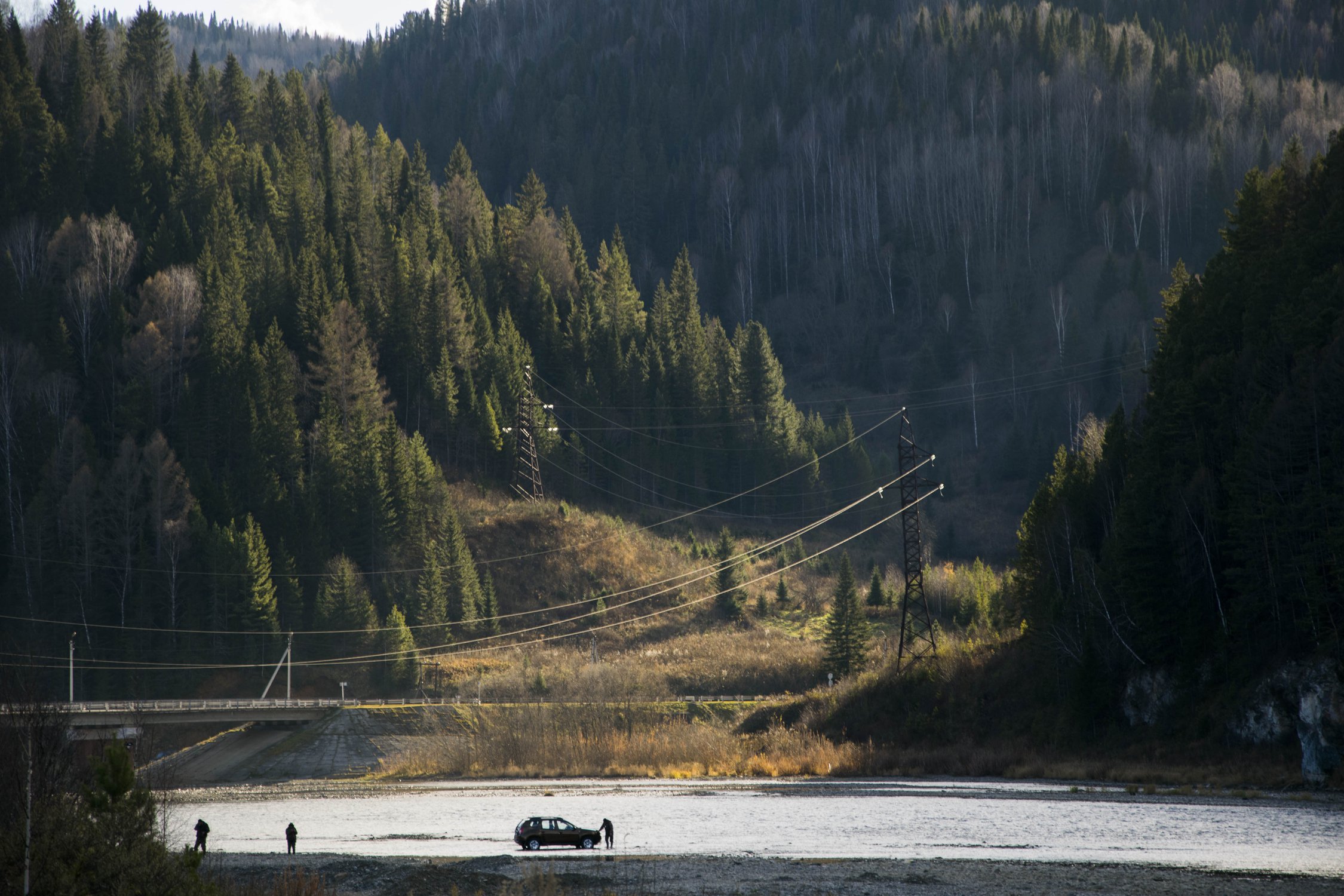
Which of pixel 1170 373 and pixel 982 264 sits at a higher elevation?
pixel 982 264

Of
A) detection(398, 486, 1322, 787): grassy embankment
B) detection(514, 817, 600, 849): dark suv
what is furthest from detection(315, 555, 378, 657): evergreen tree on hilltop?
detection(514, 817, 600, 849): dark suv

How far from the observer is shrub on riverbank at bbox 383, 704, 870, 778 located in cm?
6456

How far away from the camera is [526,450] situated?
123 m

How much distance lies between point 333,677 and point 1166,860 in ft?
244

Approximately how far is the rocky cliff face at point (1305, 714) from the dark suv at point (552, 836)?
26.6 metres

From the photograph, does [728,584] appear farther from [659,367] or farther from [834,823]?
[834,823]

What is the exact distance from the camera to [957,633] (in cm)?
9206

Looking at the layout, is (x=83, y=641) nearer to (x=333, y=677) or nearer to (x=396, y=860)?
(x=333, y=677)

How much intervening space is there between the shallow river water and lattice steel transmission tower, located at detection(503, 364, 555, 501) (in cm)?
6300

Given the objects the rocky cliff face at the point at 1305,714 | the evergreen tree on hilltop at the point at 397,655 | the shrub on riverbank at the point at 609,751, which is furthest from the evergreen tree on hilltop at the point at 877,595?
the rocky cliff face at the point at 1305,714

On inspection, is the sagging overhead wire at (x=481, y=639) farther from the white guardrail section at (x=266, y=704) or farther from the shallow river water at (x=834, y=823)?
the shallow river water at (x=834, y=823)

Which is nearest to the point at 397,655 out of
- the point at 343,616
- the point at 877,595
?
the point at 343,616

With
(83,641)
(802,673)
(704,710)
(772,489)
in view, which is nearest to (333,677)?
(83,641)

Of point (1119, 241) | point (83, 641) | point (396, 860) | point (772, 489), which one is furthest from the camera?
point (1119, 241)
